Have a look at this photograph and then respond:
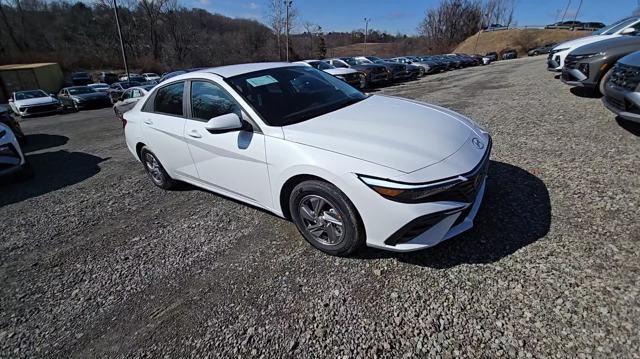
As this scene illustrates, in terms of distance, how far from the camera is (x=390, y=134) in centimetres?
233

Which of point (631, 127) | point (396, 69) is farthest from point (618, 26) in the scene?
point (396, 69)

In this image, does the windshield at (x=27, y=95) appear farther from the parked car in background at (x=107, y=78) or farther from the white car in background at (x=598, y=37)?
the white car in background at (x=598, y=37)

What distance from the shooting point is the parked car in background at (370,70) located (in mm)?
14617

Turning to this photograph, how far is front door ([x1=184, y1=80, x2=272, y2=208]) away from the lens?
2676 mm

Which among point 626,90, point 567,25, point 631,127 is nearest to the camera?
point 626,90

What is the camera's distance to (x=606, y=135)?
4395mm

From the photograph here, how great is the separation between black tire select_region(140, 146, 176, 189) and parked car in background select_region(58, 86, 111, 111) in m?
17.0

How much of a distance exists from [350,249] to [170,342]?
4.59 feet

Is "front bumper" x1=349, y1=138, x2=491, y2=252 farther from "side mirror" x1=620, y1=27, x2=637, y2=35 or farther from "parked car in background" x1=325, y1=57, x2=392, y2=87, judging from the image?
"parked car in background" x1=325, y1=57, x2=392, y2=87

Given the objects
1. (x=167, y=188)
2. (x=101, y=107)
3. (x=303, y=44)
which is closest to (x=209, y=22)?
(x=303, y=44)

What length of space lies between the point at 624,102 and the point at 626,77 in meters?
0.36

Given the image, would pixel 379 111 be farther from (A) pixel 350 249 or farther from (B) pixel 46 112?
(B) pixel 46 112

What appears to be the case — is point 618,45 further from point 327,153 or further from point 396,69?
point 396,69

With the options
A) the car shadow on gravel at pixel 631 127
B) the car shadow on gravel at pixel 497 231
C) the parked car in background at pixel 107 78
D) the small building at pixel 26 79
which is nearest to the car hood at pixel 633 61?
the car shadow on gravel at pixel 631 127
